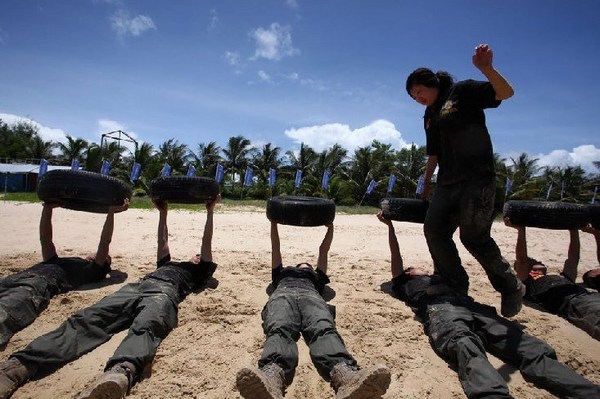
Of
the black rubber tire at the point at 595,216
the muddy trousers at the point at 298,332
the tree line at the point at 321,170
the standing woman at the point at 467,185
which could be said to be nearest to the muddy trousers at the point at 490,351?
the standing woman at the point at 467,185

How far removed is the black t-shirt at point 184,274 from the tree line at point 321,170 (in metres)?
20.8

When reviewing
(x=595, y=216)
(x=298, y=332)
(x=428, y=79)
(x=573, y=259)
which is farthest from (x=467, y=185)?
(x=595, y=216)

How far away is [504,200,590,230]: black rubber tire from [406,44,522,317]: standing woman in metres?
0.92

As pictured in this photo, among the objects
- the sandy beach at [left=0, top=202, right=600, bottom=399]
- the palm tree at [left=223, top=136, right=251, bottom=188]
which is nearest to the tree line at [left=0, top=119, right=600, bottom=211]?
the palm tree at [left=223, top=136, right=251, bottom=188]

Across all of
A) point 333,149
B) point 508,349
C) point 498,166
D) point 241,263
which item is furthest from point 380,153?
point 508,349

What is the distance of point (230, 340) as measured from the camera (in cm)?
272

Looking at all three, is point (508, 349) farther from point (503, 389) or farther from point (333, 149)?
point (333, 149)

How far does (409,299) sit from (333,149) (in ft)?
89.4

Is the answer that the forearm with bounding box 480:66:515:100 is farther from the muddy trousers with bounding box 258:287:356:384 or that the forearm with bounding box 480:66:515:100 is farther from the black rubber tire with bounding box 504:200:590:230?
the muddy trousers with bounding box 258:287:356:384

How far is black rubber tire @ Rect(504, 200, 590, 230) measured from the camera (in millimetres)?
3578

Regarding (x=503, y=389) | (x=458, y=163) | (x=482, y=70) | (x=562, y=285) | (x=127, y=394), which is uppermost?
(x=482, y=70)

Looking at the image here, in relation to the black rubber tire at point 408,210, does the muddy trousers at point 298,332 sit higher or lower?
lower

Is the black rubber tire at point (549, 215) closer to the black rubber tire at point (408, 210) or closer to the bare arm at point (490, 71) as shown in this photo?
the black rubber tire at point (408, 210)

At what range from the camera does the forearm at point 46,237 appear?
11.9 feet
